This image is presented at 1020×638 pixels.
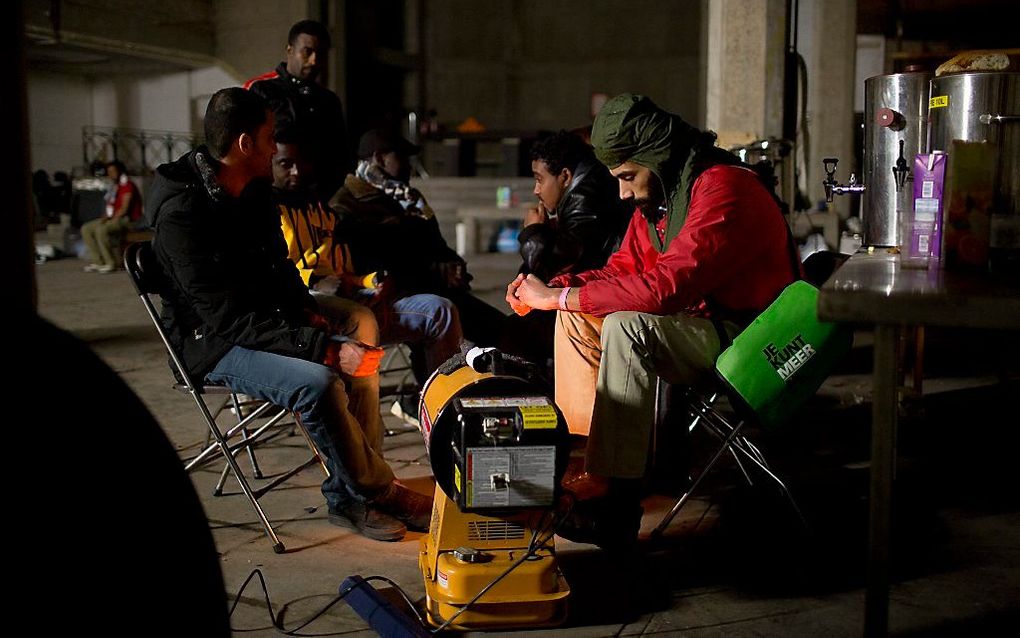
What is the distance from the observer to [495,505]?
268 cm

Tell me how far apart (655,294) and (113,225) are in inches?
466

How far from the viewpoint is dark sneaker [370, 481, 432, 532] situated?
3.54 meters

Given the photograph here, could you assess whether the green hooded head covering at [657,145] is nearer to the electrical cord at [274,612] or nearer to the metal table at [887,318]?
the metal table at [887,318]

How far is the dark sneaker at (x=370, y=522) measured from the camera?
11.3ft

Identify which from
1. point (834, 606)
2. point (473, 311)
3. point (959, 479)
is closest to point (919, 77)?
point (959, 479)

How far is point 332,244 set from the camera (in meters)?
4.56

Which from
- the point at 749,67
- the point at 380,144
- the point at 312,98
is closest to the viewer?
the point at 312,98

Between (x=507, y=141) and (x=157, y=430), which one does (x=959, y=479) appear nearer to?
(x=157, y=430)

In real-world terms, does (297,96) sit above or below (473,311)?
above

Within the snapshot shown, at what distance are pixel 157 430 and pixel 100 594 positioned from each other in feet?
0.61

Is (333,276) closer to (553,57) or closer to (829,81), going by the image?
(829,81)

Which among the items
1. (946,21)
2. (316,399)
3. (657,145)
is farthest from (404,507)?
(946,21)

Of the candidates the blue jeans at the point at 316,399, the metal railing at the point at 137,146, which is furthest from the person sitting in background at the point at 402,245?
the metal railing at the point at 137,146

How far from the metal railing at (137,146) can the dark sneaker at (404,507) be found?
20587 millimetres
